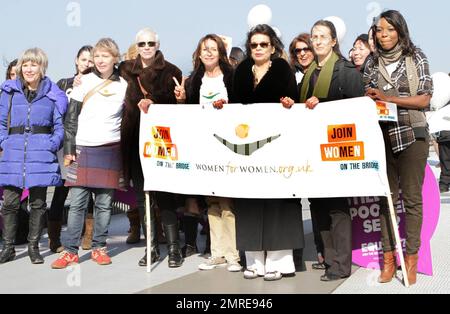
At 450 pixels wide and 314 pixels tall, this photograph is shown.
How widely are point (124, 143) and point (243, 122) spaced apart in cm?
121

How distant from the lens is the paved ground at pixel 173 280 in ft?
15.8

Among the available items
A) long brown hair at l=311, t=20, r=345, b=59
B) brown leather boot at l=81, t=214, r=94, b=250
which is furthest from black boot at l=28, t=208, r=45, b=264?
long brown hair at l=311, t=20, r=345, b=59

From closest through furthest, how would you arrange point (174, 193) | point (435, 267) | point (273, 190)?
point (273, 190) → point (435, 267) → point (174, 193)

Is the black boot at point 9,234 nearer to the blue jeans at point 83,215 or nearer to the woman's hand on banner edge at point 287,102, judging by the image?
the blue jeans at point 83,215

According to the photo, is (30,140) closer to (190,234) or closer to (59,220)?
(59,220)

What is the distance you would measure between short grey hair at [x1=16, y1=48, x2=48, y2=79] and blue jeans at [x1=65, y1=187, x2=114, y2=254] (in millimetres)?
1123

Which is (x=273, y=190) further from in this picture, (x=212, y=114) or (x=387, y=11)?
(x=387, y=11)

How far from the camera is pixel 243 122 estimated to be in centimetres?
523

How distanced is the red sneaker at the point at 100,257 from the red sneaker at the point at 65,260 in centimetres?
17

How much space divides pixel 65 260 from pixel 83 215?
16.3 inches

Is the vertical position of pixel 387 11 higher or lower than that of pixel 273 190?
higher

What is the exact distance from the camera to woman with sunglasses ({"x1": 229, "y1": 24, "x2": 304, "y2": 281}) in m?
5.14

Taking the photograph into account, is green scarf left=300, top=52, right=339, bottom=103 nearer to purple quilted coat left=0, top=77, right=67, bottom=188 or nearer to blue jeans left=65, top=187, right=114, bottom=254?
blue jeans left=65, top=187, right=114, bottom=254
